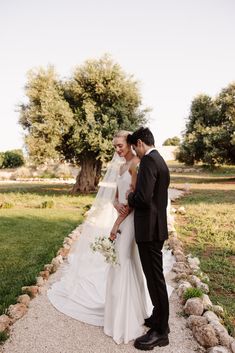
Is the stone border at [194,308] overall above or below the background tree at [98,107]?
below

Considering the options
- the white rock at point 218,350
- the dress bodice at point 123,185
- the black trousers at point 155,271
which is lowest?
the white rock at point 218,350

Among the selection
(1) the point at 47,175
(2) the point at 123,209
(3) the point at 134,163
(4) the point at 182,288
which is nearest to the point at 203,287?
(4) the point at 182,288

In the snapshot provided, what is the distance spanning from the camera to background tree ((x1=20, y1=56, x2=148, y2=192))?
20906mm

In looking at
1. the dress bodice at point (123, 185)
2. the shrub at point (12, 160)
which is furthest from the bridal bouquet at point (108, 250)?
the shrub at point (12, 160)

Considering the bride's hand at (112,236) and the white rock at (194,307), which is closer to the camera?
the bride's hand at (112,236)

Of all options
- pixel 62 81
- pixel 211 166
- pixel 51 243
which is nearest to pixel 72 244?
pixel 51 243

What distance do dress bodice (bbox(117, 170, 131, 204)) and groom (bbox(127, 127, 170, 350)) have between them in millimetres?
568

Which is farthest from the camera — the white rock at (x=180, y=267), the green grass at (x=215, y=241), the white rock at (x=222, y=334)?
the white rock at (x=180, y=267)

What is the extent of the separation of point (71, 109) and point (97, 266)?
1588 centimetres

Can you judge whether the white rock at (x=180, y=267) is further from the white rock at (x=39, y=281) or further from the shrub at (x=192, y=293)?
the white rock at (x=39, y=281)

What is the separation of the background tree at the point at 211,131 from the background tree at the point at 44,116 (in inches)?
636

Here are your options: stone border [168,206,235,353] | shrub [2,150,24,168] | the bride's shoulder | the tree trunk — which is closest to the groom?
the bride's shoulder

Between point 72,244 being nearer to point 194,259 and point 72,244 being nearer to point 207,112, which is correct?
point 194,259

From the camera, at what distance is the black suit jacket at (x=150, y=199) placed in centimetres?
448
